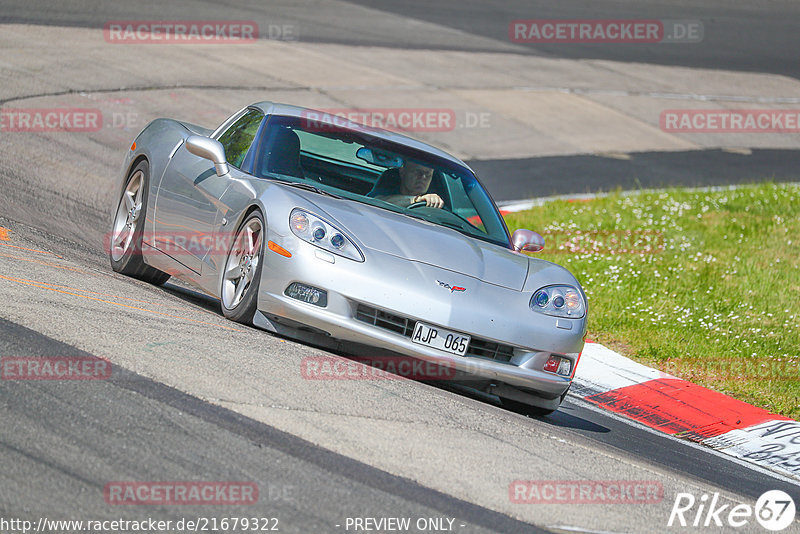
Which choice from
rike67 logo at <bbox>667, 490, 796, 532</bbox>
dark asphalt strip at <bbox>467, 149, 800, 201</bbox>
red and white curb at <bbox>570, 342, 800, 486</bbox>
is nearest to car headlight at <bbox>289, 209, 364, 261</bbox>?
rike67 logo at <bbox>667, 490, 796, 532</bbox>

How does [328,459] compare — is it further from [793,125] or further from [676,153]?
[793,125]

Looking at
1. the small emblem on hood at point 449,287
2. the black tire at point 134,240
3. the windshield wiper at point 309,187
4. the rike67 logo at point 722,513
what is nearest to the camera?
the rike67 logo at point 722,513

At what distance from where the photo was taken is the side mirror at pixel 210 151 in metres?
6.93

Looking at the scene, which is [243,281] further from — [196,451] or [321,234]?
[196,451]

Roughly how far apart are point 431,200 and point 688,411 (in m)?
2.24

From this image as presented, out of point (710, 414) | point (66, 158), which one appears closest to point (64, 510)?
point (710, 414)

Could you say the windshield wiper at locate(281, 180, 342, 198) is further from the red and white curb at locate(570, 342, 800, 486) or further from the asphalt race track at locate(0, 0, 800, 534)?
the red and white curb at locate(570, 342, 800, 486)

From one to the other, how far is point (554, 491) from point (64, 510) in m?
2.01

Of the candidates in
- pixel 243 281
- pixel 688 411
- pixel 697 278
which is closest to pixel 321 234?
pixel 243 281

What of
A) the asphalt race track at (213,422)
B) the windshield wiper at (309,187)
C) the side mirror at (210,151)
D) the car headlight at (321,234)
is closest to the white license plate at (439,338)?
the asphalt race track at (213,422)

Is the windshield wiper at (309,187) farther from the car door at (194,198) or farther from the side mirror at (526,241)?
the side mirror at (526,241)

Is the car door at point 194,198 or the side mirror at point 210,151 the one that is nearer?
the car door at point 194,198

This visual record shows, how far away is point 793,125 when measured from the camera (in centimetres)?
2209

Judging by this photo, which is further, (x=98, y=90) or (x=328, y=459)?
(x=98, y=90)
